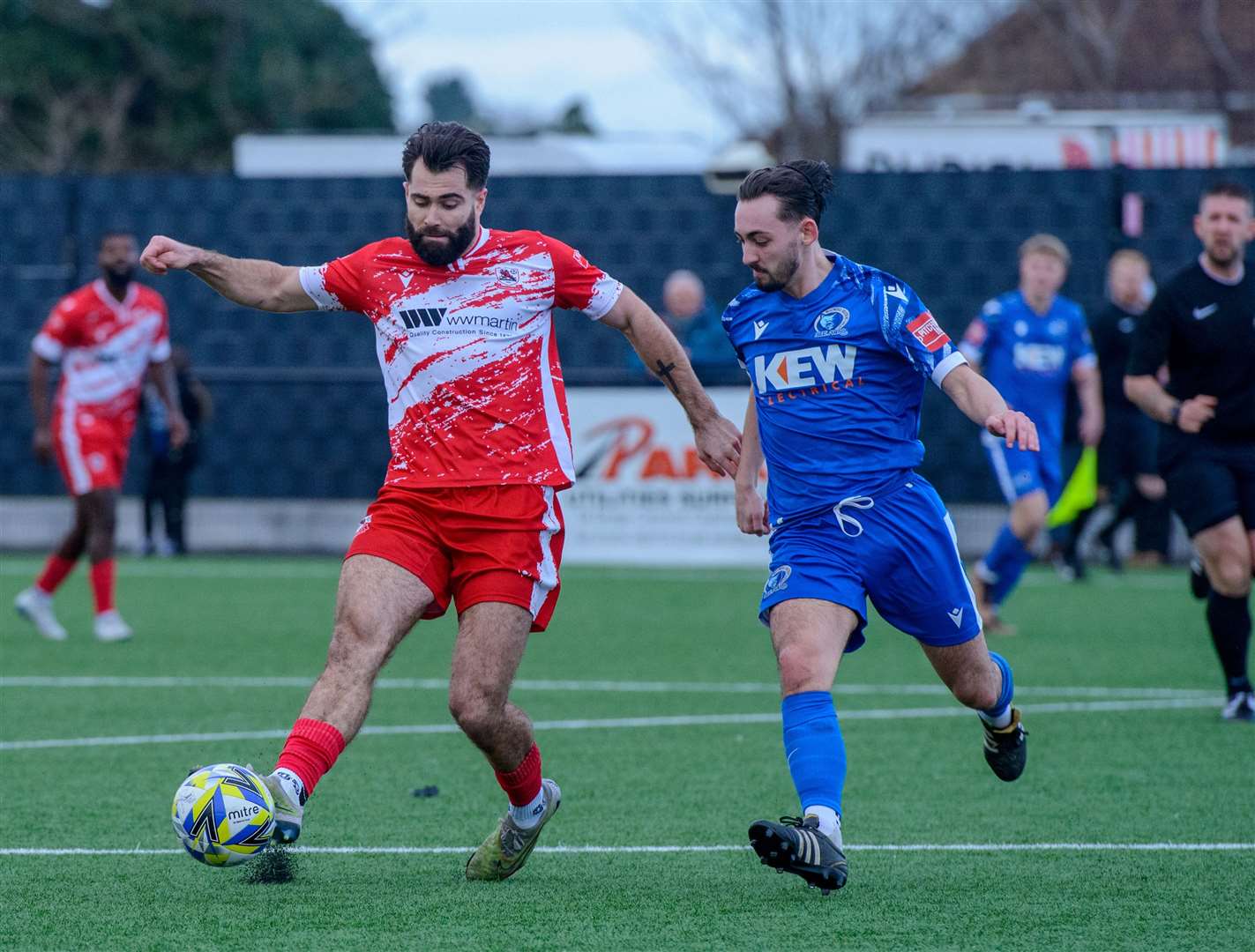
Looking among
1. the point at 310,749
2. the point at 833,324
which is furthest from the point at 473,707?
the point at 833,324

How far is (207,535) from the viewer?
18.1m

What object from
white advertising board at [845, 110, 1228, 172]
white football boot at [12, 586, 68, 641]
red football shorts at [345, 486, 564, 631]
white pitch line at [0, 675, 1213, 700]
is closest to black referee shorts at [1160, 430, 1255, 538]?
white pitch line at [0, 675, 1213, 700]

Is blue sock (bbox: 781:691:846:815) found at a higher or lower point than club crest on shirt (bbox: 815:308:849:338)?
lower

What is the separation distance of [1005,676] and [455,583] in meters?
1.79

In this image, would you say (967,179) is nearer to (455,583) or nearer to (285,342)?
(285,342)

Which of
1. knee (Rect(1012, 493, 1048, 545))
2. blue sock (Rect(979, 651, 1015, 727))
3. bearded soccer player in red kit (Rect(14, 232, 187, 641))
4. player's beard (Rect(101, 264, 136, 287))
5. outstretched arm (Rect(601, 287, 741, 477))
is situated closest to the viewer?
outstretched arm (Rect(601, 287, 741, 477))

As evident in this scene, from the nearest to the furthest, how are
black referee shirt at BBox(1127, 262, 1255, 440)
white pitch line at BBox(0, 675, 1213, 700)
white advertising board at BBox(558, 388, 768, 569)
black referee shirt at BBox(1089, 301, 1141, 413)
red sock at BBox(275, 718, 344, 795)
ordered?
red sock at BBox(275, 718, 344, 795), black referee shirt at BBox(1127, 262, 1255, 440), white pitch line at BBox(0, 675, 1213, 700), black referee shirt at BBox(1089, 301, 1141, 413), white advertising board at BBox(558, 388, 768, 569)

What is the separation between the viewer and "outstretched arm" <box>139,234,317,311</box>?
5547 millimetres

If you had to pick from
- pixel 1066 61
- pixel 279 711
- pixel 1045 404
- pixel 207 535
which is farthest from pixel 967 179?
pixel 1066 61

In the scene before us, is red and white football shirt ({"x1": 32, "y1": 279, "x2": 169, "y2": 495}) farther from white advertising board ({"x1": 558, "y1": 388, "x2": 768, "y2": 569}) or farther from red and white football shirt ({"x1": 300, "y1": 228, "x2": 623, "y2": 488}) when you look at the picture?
red and white football shirt ({"x1": 300, "y1": 228, "x2": 623, "y2": 488})

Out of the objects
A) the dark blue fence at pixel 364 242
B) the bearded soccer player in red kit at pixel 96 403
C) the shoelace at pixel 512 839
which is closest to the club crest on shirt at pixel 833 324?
the shoelace at pixel 512 839

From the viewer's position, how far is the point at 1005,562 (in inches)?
454

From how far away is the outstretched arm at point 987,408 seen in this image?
5141 mm

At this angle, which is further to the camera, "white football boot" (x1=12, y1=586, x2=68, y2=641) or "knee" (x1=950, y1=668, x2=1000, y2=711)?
"white football boot" (x1=12, y1=586, x2=68, y2=641)
